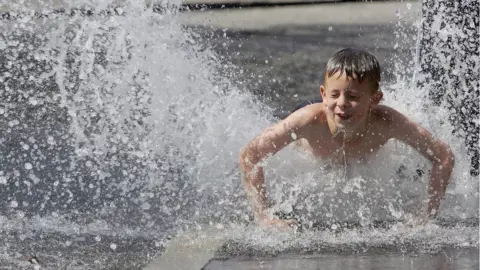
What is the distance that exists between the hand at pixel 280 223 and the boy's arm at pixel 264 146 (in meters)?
0.23

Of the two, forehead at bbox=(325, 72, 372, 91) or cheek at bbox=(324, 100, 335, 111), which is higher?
forehead at bbox=(325, 72, 372, 91)

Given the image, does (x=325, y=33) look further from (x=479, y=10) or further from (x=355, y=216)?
(x=355, y=216)

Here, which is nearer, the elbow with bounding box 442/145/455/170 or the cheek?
the cheek

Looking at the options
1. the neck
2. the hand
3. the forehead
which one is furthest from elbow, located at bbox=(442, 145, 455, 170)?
the hand

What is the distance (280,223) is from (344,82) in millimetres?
696

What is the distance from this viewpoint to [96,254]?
13.8 feet

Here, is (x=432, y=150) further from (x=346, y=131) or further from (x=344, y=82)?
(x=344, y=82)

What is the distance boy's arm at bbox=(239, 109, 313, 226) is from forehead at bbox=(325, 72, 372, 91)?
28 centimetres

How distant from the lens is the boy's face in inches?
182

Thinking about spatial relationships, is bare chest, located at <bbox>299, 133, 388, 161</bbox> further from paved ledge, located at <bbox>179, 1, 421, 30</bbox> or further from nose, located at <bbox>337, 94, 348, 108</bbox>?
paved ledge, located at <bbox>179, 1, 421, 30</bbox>

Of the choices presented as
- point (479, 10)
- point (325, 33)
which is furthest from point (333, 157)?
point (325, 33)

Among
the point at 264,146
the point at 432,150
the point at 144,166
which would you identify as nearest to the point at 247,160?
the point at 264,146

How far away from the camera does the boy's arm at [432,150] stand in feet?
15.6

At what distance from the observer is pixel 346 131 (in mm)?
4875
